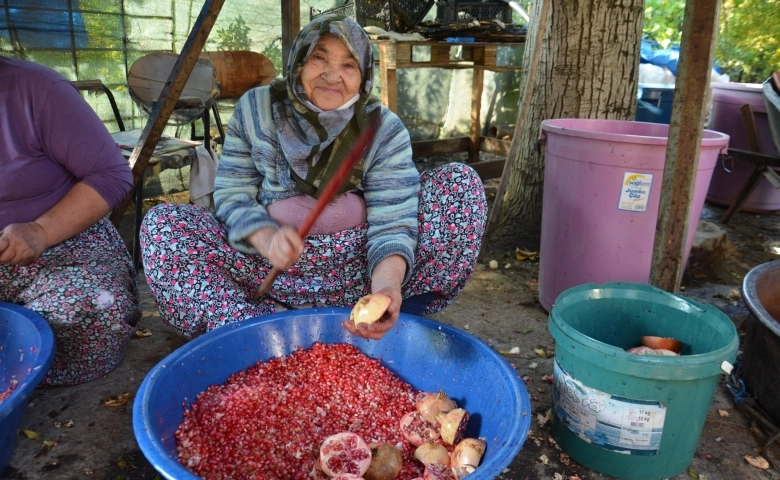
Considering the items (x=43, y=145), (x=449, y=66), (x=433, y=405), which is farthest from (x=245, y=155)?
(x=449, y=66)

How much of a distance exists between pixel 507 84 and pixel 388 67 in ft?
9.03

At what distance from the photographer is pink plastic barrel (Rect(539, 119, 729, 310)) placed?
2.14m

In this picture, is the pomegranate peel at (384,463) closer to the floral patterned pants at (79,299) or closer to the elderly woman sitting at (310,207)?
the elderly woman sitting at (310,207)

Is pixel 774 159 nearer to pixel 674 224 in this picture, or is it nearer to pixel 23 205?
pixel 674 224

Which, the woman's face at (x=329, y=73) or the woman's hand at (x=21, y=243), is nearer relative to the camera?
the woman's hand at (x=21, y=243)

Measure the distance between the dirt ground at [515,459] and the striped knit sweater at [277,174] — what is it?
66 centimetres

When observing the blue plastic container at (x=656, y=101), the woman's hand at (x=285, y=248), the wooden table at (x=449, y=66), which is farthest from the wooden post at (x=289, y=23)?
the blue plastic container at (x=656, y=101)

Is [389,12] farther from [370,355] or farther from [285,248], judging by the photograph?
[285,248]

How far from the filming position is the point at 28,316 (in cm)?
163

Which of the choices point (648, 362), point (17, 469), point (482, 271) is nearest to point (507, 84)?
point (482, 271)

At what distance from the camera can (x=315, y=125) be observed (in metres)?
1.82

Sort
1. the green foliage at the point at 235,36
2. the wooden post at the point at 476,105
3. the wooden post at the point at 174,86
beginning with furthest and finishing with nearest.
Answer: the wooden post at the point at 476,105
the green foliage at the point at 235,36
the wooden post at the point at 174,86

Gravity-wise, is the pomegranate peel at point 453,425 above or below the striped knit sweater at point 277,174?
below

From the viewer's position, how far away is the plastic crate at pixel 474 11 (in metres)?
4.45
